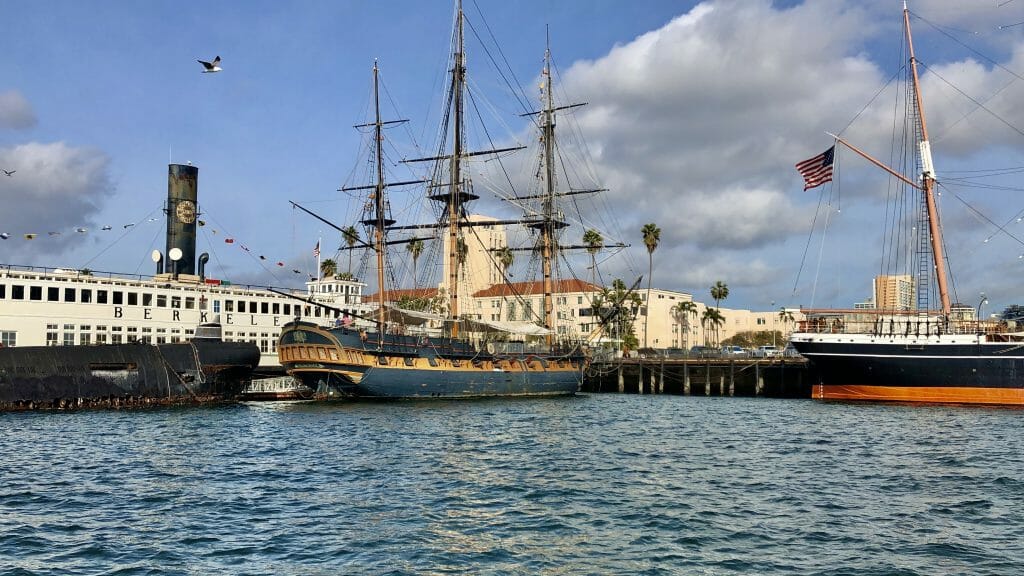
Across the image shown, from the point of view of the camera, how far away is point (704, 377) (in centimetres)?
7494

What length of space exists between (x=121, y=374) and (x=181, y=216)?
17866 mm

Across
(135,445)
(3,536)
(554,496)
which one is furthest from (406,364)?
(3,536)

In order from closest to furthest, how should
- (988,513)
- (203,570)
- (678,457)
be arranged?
(203,570) → (988,513) → (678,457)

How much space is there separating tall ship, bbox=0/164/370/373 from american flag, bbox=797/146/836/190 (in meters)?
28.9

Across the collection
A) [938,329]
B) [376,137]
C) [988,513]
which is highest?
[376,137]

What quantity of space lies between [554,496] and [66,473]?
45.5ft

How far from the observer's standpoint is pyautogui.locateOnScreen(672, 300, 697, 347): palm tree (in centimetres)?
13388

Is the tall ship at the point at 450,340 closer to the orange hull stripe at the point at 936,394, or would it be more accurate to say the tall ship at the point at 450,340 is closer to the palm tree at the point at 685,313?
the orange hull stripe at the point at 936,394

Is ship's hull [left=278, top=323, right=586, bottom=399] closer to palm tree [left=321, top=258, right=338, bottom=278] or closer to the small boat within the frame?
the small boat

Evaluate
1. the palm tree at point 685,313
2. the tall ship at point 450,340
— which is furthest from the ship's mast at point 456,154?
the palm tree at point 685,313

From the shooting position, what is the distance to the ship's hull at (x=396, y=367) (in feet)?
155

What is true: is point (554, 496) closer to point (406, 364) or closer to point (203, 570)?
point (203, 570)

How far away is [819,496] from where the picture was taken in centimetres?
2002

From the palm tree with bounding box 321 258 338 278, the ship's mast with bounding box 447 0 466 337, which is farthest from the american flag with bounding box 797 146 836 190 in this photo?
the palm tree with bounding box 321 258 338 278
